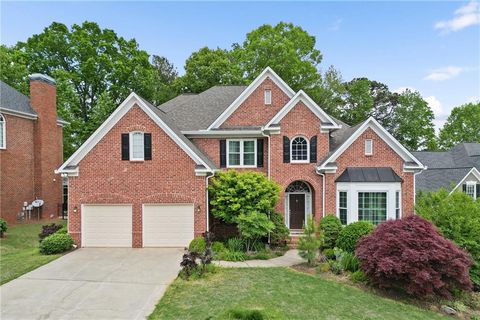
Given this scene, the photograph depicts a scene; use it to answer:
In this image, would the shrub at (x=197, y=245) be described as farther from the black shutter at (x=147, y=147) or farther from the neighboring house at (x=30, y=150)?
the neighboring house at (x=30, y=150)

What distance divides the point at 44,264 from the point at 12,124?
12945 millimetres

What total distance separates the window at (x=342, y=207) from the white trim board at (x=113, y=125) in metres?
6.73

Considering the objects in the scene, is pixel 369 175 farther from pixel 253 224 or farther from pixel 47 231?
pixel 47 231

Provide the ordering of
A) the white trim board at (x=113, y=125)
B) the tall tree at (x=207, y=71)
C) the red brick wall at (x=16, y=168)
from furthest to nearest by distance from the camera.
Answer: the tall tree at (x=207, y=71) < the red brick wall at (x=16, y=168) < the white trim board at (x=113, y=125)

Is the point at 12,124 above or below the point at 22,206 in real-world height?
above

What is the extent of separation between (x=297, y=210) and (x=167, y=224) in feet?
23.1

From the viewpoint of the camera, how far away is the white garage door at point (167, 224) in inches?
533

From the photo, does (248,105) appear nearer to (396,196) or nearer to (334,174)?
(334,174)

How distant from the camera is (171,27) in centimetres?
1712

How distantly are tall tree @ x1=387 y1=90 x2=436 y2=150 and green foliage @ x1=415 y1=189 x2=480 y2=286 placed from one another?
38.4 metres

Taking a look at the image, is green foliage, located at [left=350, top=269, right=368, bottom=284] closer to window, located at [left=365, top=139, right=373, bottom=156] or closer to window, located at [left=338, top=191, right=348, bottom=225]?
window, located at [left=338, top=191, right=348, bottom=225]

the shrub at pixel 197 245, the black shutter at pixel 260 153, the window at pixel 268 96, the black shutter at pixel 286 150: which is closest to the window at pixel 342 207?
the black shutter at pixel 286 150

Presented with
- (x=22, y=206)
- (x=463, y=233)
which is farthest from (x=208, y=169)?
(x=22, y=206)

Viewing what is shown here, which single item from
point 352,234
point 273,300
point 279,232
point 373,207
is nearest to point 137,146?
point 279,232
